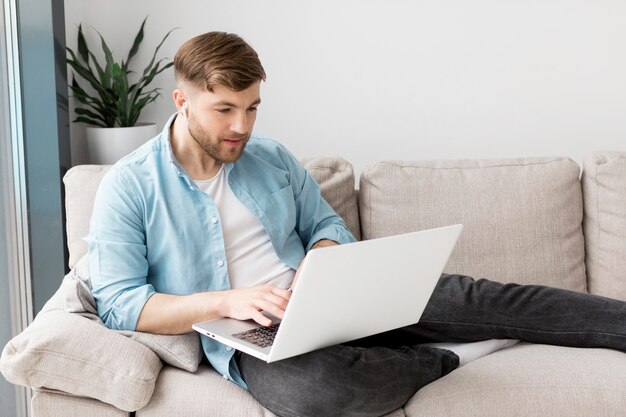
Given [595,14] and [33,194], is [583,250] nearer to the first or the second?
[595,14]

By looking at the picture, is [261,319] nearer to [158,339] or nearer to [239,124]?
[158,339]

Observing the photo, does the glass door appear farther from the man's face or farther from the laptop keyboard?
the laptop keyboard

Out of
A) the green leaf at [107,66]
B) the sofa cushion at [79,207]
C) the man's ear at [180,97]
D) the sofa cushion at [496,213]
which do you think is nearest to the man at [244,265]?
the man's ear at [180,97]

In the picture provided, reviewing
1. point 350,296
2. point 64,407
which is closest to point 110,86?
point 64,407

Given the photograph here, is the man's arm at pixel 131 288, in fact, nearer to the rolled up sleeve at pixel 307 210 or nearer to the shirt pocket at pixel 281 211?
the shirt pocket at pixel 281 211

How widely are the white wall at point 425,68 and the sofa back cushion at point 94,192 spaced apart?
549mm

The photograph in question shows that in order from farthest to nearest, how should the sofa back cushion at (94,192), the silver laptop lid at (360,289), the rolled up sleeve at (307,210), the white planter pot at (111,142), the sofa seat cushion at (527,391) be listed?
the white planter pot at (111,142)
the sofa back cushion at (94,192)
the rolled up sleeve at (307,210)
the sofa seat cushion at (527,391)
the silver laptop lid at (360,289)

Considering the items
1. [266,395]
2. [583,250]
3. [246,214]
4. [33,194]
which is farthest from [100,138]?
[583,250]

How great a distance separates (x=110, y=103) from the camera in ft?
9.37

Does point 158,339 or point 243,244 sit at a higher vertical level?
point 243,244

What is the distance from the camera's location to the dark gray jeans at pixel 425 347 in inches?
70.9

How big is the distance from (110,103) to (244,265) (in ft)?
3.30

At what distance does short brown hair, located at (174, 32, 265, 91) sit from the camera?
1.95m

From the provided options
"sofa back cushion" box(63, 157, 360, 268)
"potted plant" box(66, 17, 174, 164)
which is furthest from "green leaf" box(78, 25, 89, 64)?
"sofa back cushion" box(63, 157, 360, 268)
